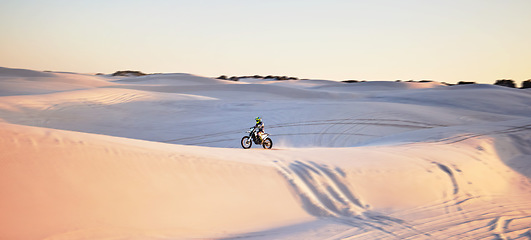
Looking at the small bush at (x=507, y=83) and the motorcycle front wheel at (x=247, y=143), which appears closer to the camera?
the motorcycle front wheel at (x=247, y=143)

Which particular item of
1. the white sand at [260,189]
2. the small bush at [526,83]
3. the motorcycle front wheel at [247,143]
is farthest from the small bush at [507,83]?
the motorcycle front wheel at [247,143]

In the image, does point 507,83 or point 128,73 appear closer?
point 507,83

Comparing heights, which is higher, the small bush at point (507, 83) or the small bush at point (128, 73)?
the small bush at point (507, 83)

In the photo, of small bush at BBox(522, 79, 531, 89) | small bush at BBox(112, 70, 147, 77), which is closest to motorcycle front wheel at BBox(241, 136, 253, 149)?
small bush at BBox(522, 79, 531, 89)

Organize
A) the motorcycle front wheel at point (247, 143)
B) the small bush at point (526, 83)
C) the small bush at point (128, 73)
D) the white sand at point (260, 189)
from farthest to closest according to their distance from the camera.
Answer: the small bush at point (128, 73) → the small bush at point (526, 83) → the motorcycle front wheel at point (247, 143) → the white sand at point (260, 189)

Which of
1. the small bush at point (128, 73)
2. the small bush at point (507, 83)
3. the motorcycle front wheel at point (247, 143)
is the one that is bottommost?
the motorcycle front wheel at point (247, 143)

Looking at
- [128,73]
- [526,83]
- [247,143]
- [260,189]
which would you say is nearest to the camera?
[260,189]

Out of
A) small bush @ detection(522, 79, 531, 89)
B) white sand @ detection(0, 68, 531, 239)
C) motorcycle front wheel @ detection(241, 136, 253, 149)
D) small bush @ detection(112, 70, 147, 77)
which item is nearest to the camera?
white sand @ detection(0, 68, 531, 239)

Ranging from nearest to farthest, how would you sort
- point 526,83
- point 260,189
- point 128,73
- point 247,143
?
point 260,189 < point 247,143 < point 526,83 < point 128,73

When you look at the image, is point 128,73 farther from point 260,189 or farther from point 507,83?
point 260,189

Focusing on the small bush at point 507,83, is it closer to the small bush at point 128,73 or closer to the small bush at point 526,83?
the small bush at point 526,83

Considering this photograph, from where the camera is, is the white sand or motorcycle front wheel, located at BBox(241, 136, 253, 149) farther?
motorcycle front wheel, located at BBox(241, 136, 253, 149)

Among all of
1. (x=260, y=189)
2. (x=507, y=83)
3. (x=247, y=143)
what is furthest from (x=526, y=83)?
(x=260, y=189)

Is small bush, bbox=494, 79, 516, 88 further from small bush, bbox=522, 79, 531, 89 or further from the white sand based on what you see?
the white sand
